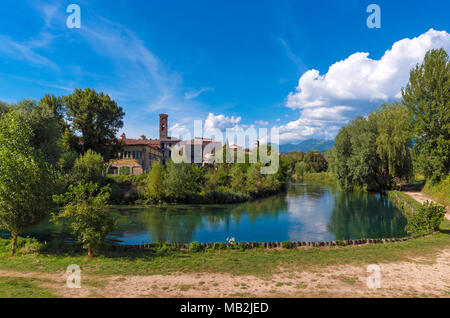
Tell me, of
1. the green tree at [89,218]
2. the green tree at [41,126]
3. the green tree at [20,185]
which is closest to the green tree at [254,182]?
the green tree at [41,126]

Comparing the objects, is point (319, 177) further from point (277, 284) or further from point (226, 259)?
point (277, 284)

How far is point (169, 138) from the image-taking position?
7025cm

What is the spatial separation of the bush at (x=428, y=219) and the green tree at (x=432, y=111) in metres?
19.3

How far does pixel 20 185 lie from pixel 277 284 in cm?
1249

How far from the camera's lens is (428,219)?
16328mm

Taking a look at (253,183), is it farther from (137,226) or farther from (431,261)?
(431,261)

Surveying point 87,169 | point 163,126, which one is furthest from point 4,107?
point 163,126

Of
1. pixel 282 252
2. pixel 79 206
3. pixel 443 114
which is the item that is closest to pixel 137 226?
pixel 79 206

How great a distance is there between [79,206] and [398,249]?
15.4 metres

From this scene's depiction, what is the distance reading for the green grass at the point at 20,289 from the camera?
7.37 meters

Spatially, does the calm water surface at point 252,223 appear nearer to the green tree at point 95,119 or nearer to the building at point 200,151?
the green tree at point 95,119

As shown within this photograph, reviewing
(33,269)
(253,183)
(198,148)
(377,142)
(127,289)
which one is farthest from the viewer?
(198,148)

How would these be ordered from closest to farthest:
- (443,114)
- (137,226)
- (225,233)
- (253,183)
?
1. (225,233)
2. (137,226)
3. (443,114)
4. (253,183)

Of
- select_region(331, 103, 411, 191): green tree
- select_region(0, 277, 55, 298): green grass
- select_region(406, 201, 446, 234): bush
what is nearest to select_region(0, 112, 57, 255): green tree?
select_region(0, 277, 55, 298): green grass
